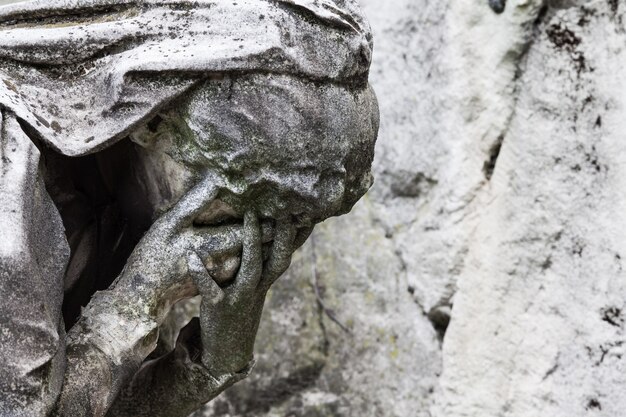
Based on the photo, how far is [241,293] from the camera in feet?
4.13

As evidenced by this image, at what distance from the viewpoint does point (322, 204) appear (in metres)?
1.21

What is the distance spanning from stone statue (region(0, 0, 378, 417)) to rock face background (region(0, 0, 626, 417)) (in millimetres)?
588

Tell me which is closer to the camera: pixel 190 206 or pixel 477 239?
pixel 190 206

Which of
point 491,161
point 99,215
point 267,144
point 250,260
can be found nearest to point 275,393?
point 491,161

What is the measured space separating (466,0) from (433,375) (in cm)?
67

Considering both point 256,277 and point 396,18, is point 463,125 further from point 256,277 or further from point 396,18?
point 256,277

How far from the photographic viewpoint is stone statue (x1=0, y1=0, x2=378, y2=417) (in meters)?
1.11

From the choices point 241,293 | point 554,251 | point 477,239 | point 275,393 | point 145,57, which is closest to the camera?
point 145,57

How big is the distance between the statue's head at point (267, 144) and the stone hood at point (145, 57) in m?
0.02

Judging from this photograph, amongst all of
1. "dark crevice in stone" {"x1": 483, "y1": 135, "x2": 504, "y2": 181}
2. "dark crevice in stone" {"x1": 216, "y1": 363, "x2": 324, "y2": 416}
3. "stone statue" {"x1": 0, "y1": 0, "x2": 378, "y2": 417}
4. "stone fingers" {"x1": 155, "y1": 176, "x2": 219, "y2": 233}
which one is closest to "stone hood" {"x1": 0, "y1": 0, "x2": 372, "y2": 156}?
"stone statue" {"x1": 0, "y1": 0, "x2": 378, "y2": 417}

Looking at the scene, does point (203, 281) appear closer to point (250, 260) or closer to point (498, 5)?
point (250, 260)

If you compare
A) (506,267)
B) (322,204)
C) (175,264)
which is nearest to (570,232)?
(506,267)

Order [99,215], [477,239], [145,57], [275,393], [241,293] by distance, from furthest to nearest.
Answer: [275,393] → [477,239] → [99,215] → [241,293] → [145,57]

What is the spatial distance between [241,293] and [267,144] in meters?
0.20
